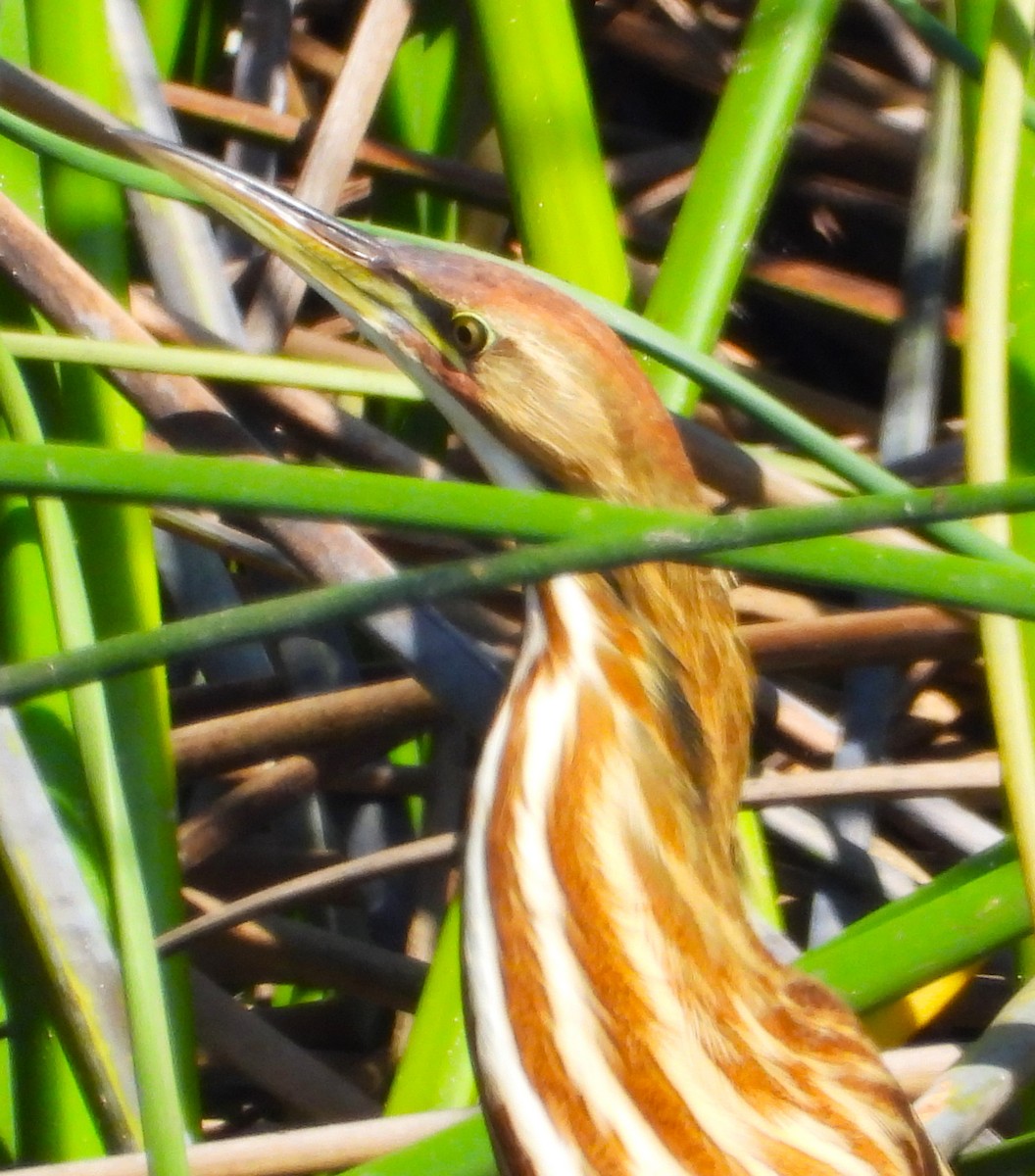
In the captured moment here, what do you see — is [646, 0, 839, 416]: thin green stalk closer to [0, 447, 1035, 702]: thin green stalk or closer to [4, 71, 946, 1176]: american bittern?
[4, 71, 946, 1176]: american bittern

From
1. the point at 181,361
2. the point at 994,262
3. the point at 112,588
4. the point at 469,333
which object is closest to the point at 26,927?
the point at 112,588

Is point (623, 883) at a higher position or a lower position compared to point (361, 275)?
lower

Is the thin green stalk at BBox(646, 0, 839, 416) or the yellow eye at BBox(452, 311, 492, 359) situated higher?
the thin green stalk at BBox(646, 0, 839, 416)

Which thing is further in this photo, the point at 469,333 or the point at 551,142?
the point at 551,142

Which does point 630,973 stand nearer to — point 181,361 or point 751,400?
point 751,400

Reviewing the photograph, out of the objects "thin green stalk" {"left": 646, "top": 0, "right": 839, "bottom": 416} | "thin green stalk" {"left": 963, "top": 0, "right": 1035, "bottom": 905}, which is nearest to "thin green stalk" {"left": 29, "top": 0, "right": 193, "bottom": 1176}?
"thin green stalk" {"left": 646, "top": 0, "right": 839, "bottom": 416}

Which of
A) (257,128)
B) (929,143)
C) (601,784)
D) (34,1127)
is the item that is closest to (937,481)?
(929,143)
